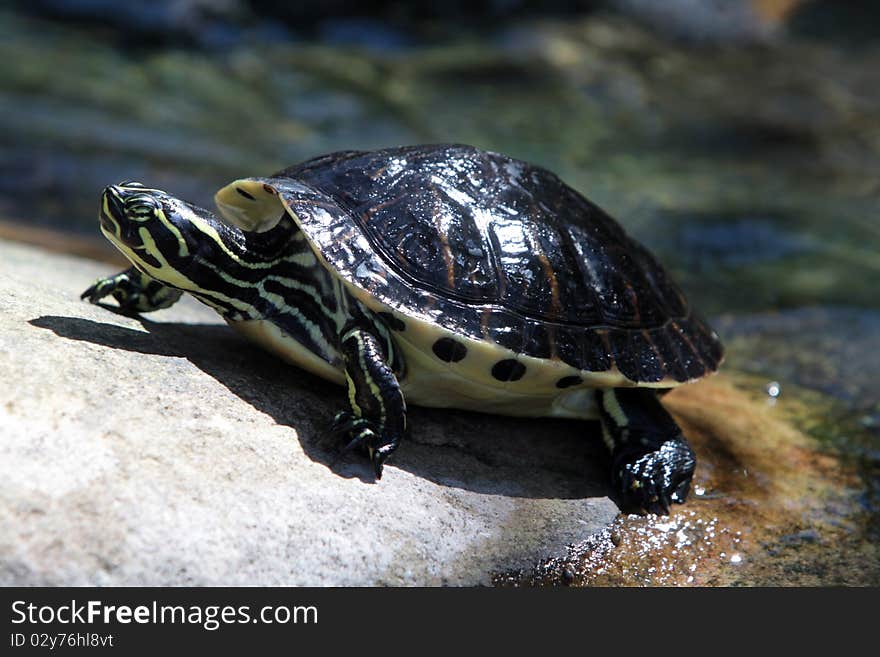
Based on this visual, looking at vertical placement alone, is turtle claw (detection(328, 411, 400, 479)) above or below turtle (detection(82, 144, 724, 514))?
below

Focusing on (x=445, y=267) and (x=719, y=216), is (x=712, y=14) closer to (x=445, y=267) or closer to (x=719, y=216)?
(x=719, y=216)

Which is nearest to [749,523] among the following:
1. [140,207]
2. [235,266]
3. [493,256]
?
[493,256]

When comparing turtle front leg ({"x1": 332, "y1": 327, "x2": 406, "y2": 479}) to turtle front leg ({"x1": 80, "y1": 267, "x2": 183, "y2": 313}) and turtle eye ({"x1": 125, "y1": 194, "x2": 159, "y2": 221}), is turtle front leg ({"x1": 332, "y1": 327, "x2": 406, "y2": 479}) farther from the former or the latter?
turtle front leg ({"x1": 80, "y1": 267, "x2": 183, "y2": 313})

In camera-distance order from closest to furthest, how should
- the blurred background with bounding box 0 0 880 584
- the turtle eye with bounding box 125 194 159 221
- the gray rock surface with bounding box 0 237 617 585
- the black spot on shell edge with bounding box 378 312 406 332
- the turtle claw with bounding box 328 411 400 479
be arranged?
the gray rock surface with bounding box 0 237 617 585, the turtle claw with bounding box 328 411 400 479, the black spot on shell edge with bounding box 378 312 406 332, the turtle eye with bounding box 125 194 159 221, the blurred background with bounding box 0 0 880 584

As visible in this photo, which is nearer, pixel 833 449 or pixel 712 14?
pixel 833 449

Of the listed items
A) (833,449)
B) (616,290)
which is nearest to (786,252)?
(833,449)

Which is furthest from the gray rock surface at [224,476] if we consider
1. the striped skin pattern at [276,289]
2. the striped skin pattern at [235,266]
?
the striped skin pattern at [235,266]

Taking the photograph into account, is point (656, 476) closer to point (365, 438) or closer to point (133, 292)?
point (365, 438)

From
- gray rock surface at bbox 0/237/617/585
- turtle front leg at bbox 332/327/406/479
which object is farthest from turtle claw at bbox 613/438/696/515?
turtle front leg at bbox 332/327/406/479
